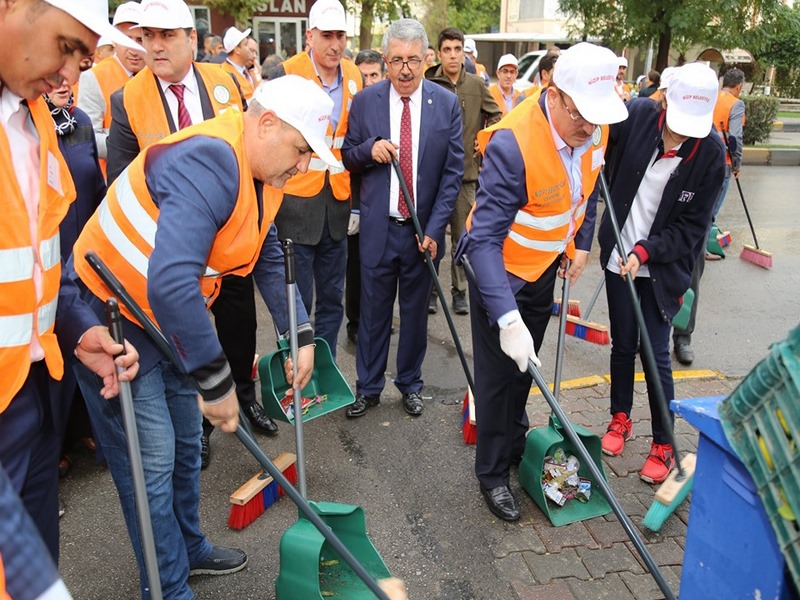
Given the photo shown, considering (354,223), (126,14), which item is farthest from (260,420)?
(126,14)

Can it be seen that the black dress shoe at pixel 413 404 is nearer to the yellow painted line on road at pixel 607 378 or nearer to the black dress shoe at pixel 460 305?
the yellow painted line on road at pixel 607 378

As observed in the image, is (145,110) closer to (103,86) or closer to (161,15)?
(161,15)

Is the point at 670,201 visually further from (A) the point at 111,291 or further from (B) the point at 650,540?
(A) the point at 111,291

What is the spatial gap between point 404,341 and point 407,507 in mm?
1130

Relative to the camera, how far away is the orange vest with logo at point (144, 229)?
6.81 feet

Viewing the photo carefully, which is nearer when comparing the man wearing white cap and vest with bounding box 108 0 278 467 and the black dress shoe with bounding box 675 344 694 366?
the man wearing white cap and vest with bounding box 108 0 278 467

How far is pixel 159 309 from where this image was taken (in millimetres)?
1952

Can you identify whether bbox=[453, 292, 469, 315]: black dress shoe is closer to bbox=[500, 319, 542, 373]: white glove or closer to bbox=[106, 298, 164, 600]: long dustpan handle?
bbox=[500, 319, 542, 373]: white glove

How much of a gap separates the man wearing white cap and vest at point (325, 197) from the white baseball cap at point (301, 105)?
6.47 ft

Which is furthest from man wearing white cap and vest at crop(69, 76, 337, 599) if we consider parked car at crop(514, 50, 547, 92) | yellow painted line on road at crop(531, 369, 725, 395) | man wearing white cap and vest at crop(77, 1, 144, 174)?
parked car at crop(514, 50, 547, 92)

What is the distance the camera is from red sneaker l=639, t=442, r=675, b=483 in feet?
11.5

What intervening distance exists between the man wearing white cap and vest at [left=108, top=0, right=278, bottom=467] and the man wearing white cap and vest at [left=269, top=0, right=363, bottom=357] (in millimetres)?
560

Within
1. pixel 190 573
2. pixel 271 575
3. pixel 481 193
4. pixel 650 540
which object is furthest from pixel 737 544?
pixel 190 573

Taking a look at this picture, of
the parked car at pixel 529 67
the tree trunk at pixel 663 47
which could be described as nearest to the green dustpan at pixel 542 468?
the tree trunk at pixel 663 47
